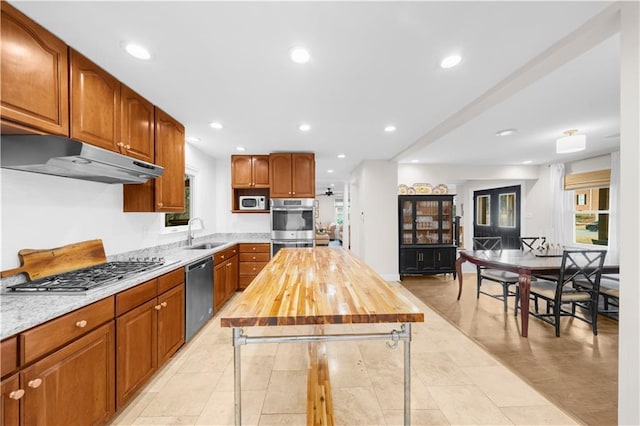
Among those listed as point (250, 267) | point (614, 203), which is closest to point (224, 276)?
point (250, 267)

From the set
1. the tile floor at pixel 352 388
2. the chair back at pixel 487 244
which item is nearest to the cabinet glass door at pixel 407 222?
the chair back at pixel 487 244

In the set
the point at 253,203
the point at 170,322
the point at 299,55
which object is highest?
the point at 299,55

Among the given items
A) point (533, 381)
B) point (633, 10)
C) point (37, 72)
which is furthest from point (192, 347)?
point (633, 10)

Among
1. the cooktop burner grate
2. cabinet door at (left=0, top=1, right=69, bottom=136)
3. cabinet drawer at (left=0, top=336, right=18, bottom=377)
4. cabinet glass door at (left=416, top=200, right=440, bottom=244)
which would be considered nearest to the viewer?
cabinet drawer at (left=0, top=336, right=18, bottom=377)

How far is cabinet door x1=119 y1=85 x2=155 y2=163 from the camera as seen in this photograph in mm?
2160

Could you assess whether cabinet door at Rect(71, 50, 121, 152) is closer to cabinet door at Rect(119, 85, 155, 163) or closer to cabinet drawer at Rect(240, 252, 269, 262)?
cabinet door at Rect(119, 85, 155, 163)

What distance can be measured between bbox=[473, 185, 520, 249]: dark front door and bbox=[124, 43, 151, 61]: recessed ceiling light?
24.3 feet

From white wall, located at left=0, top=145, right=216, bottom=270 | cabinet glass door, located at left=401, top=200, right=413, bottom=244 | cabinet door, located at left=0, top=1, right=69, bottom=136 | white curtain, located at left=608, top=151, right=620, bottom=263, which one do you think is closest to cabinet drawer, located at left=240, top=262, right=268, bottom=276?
white wall, located at left=0, top=145, right=216, bottom=270

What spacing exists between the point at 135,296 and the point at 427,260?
4866mm

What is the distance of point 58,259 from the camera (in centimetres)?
183

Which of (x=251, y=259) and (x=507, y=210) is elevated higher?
(x=507, y=210)

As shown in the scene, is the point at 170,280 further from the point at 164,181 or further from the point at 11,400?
the point at 11,400

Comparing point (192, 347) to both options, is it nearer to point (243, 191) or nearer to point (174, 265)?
point (174, 265)

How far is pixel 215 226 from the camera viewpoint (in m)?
4.86
